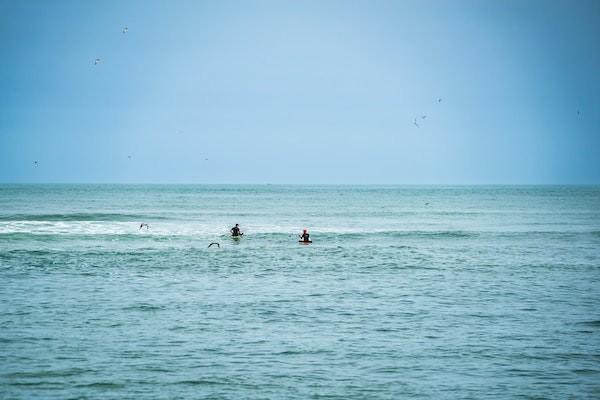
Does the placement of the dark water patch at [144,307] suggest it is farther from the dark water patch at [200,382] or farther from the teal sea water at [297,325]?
the dark water patch at [200,382]

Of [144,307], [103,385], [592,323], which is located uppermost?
[592,323]

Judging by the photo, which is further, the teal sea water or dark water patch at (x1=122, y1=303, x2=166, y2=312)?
dark water patch at (x1=122, y1=303, x2=166, y2=312)

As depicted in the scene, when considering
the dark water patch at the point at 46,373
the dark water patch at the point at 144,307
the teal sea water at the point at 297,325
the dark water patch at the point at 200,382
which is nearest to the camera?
the dark water patch at the point at 200,382

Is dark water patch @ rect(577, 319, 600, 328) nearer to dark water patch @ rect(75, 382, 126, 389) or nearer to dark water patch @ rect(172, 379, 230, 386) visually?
dark water patch @ rect(172, 379, 230, 386)

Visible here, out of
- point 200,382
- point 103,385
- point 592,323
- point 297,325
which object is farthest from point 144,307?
point 592,323

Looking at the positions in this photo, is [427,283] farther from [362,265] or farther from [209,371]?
[209,371]

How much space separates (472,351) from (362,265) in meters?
16.7

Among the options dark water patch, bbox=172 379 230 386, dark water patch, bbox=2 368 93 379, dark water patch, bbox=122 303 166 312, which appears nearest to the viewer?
dark water patch, bbox=172 379 230 386

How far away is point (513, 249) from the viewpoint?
42.1 m

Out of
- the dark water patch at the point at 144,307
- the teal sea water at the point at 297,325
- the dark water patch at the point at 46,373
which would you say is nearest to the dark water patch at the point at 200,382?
the teal sea water at the point at 297,325

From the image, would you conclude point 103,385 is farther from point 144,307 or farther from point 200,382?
point 144,307

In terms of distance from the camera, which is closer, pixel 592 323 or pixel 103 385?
pixel 103 385

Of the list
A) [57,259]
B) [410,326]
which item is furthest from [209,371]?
[57,259]

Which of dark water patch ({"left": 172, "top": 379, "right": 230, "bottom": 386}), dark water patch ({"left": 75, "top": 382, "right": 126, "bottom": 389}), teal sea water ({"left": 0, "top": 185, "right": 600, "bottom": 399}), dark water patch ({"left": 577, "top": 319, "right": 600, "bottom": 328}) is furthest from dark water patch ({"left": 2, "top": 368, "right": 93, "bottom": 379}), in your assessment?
dark water patch ({"left": 577, "top": 319, "right": 600, "bottom": 328})
